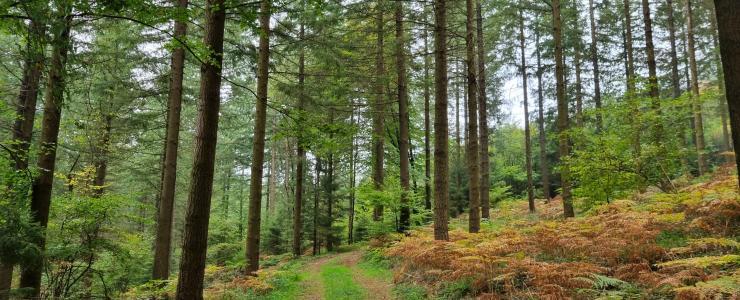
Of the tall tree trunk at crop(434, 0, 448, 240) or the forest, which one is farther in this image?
the tall tree trunk at crop(434, 0, 448, 240)

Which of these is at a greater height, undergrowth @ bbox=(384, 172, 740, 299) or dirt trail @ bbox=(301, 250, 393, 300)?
undergrowth @ bbox=(384, 172, 740, 299)

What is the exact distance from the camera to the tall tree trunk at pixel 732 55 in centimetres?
457

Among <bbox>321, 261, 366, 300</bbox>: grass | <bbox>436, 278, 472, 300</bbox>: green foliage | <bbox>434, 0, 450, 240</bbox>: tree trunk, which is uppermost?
<bbox>434, 0, 450, 240</bbox>: tree trunk

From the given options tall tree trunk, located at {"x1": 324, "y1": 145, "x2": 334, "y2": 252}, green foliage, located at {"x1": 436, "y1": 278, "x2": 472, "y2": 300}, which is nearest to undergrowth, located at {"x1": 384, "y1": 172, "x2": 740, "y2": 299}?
green foliage, located at {"x1": 436, "y1": 278, "x2": 472, "y2": 300}

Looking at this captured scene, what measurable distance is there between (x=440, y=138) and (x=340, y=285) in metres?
4.51

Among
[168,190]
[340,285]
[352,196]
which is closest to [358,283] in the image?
[340,285]

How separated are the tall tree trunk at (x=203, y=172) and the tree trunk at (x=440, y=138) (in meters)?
5.59

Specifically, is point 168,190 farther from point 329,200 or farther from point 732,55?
point 732,55

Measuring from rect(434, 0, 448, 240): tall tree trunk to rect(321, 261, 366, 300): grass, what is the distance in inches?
92.6

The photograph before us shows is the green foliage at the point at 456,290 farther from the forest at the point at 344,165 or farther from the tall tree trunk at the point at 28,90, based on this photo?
the tall tree trunk at the point at 28,90

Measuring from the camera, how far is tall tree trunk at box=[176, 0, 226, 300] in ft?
16.9

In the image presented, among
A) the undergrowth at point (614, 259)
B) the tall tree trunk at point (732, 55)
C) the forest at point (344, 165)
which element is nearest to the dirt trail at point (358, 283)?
the forest at point (344, 165)

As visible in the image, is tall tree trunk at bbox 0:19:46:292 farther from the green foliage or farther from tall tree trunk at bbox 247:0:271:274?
the green foliage

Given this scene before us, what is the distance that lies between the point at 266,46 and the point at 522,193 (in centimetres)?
2585
